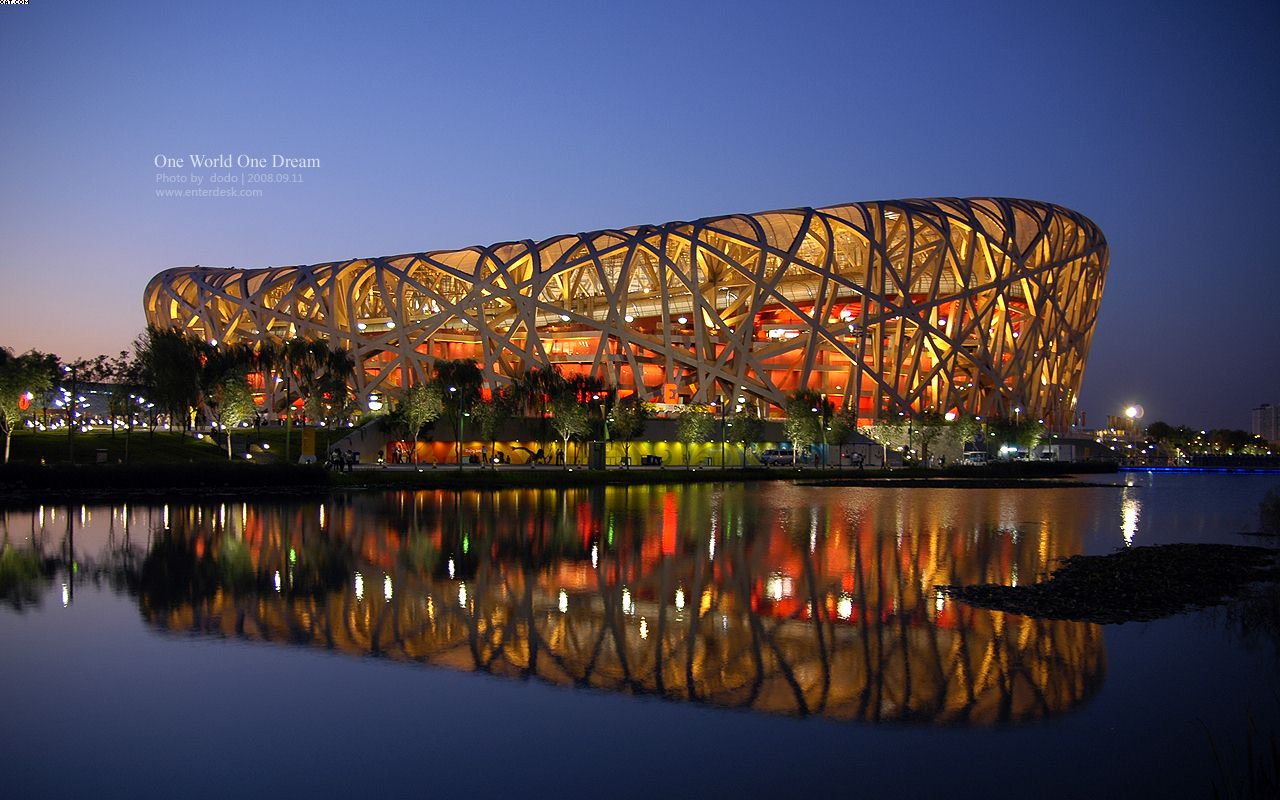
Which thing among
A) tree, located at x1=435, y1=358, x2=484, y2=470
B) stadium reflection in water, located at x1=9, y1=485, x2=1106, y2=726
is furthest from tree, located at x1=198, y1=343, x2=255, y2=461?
stadium reflection in water, located at x1=9, y1=485, x2=1106, y2=726

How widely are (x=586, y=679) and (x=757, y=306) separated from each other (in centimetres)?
6834

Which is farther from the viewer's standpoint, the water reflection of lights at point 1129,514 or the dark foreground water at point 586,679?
the water reflection of lights at point 1129,514

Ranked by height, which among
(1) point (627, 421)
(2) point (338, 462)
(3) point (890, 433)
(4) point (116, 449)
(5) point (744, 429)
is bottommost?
(2) point (338, 462)

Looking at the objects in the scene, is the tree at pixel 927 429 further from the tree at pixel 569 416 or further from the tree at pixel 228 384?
the tree at pixel 228 384

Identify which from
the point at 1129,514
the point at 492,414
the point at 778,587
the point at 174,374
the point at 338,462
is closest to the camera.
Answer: the point at 778,587

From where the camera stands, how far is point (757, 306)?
76.8 m

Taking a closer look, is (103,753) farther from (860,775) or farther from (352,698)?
(860,775)

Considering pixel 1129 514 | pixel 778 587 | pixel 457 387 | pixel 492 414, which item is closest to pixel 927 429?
pixel 492 414

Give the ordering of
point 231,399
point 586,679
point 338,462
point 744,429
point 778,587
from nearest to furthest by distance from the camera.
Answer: point 586,679 < point 778,587 < point 338,462 < point 231,399 < point 744,429

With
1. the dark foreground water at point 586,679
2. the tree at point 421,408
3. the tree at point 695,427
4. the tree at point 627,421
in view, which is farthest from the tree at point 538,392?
the dark foreground water at point 586,679

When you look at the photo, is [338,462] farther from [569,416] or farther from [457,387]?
[569,416]

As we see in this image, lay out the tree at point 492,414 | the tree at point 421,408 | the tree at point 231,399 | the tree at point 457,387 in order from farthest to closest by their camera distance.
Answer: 1. the tree at point 492,414
2. the tree at point 457,387
3. the tree at point 421,408
4. the tree at point 231,399

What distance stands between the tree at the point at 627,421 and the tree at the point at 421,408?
36.7 ft

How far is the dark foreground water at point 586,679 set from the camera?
7.36m
